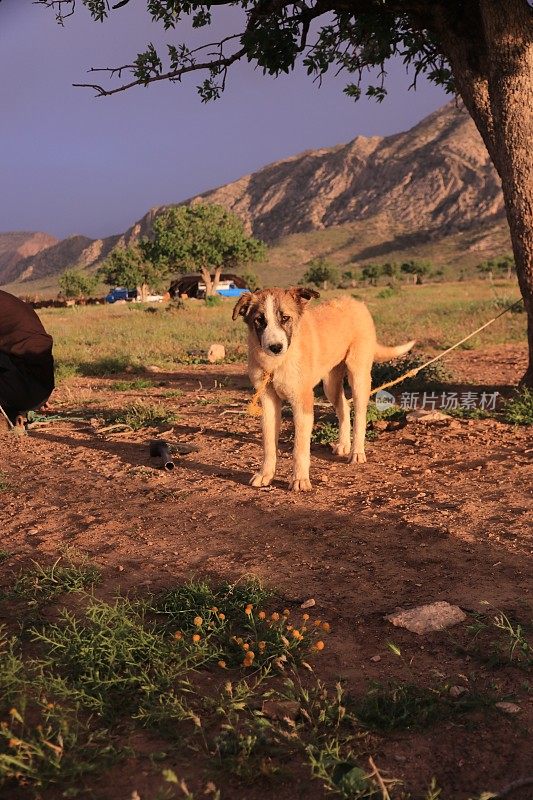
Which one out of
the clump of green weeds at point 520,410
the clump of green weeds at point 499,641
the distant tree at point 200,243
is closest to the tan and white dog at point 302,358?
the clump of green weeds at point 520,410

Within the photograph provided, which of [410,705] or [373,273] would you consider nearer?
[410,705]

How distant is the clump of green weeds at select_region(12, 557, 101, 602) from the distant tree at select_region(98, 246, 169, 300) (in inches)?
2402

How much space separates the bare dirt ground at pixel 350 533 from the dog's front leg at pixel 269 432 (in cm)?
15

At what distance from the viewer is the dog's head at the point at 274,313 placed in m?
5.54

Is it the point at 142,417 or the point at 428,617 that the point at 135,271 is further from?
the point at 428,617

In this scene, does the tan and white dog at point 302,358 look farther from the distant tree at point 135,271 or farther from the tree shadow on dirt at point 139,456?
the distant tree at point 135,271

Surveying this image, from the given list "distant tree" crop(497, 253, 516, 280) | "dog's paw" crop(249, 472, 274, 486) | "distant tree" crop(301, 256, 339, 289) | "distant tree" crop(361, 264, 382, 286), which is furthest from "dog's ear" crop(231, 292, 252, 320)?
"distant tree" crop(361, 264, 382, 286)

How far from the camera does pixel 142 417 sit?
9.56m

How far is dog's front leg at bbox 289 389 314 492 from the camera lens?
618 cm

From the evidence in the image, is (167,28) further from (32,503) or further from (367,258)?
(367,258)

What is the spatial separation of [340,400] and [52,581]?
A: 430 cm

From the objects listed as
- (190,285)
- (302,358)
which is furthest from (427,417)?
(190,285)

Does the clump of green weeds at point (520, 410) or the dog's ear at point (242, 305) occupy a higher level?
the dog's ear at point (242, 305)

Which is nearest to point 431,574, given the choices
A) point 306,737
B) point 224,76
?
point 306,737
